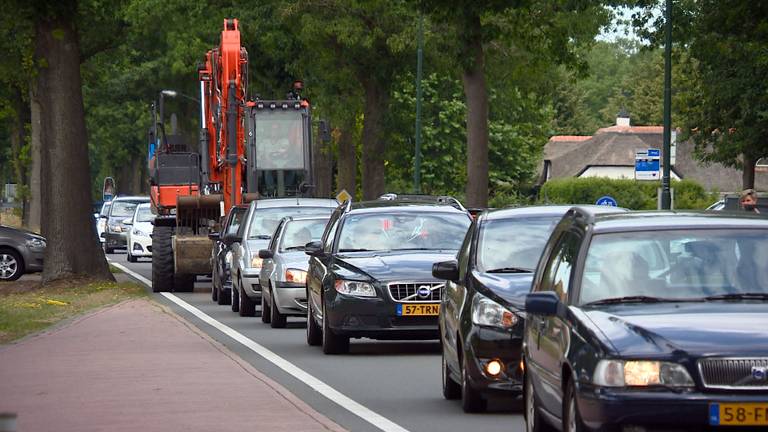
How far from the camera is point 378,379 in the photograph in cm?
1582

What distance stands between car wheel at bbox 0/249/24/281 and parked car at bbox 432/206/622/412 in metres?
24.4

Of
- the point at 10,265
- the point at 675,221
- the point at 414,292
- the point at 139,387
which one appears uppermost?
the point at 675,221

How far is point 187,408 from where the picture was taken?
42.6ft

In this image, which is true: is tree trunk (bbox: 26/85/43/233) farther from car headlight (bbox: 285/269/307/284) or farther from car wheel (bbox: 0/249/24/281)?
car headlight (bbox: 285/269/307/284)

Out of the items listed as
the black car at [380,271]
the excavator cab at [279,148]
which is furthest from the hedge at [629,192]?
the black car at [380,271]

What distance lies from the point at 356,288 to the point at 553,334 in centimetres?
842

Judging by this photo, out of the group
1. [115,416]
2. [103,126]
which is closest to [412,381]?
[115,416]

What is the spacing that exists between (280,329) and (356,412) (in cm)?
1029

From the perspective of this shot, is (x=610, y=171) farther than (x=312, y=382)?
Yes

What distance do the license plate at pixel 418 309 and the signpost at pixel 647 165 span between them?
24915 mm

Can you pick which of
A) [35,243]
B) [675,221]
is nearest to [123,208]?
[35,243]

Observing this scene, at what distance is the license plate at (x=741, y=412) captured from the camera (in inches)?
324

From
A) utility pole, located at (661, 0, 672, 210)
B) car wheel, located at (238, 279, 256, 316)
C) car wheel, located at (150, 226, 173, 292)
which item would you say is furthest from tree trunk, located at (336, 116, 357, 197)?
car wheel, located at (238, 279, 256, 316)

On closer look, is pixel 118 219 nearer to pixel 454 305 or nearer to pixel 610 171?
pixel 454 305
